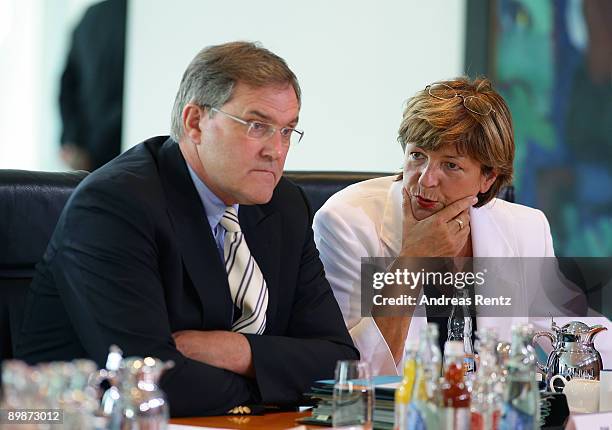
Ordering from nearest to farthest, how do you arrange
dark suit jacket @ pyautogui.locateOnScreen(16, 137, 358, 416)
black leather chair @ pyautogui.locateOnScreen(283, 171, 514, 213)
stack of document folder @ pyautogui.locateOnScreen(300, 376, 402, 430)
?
stack of document folder @ pyautogui.locateOnScreen(300, 376, 402, 430) < dark suit jacket @ pyautogui.locateOnScreen(16, 137, 358, 416) < black leather chair @ pyautogui.locateOnScreen(283, 171, 514, 213)

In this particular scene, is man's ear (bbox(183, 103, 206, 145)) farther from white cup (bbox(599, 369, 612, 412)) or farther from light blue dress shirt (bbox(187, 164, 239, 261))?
white cup (bbox(599, 369, 612, 412))

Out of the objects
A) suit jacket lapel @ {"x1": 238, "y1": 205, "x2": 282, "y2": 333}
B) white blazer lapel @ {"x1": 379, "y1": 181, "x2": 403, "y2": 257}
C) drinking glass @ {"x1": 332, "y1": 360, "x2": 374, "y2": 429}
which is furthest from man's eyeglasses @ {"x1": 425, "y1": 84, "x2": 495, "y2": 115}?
drinking glass @ {"x1": 332, "y1": 360, "x2": 374, "y2": 429}

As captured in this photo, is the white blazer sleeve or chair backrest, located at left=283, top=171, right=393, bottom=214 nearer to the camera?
the white blazer sleeve

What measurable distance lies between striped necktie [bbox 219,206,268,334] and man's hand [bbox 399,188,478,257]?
713 millimetres

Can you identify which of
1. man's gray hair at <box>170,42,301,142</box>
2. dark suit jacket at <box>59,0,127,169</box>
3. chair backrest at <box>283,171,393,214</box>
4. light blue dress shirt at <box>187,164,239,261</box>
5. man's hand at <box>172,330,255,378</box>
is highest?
dark suit jacket at <box>59,0,127,169</box>

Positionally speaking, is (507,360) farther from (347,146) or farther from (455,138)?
(347,146)

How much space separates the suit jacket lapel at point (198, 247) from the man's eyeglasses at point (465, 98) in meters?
0.89

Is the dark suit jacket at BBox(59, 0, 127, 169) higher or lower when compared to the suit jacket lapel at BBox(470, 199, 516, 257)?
higher

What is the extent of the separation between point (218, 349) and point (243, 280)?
8.6 inches

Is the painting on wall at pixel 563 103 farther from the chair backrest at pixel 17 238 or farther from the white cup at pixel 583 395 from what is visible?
the chair backrest at pixel 17 238

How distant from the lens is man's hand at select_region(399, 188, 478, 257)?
2.92 metres

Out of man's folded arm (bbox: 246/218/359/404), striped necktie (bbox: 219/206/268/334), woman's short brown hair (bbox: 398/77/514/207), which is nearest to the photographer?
man's folded arm (bbox: 246/218/359/404)

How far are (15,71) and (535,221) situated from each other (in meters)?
2.35

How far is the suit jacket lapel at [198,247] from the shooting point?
2176 millimetres
